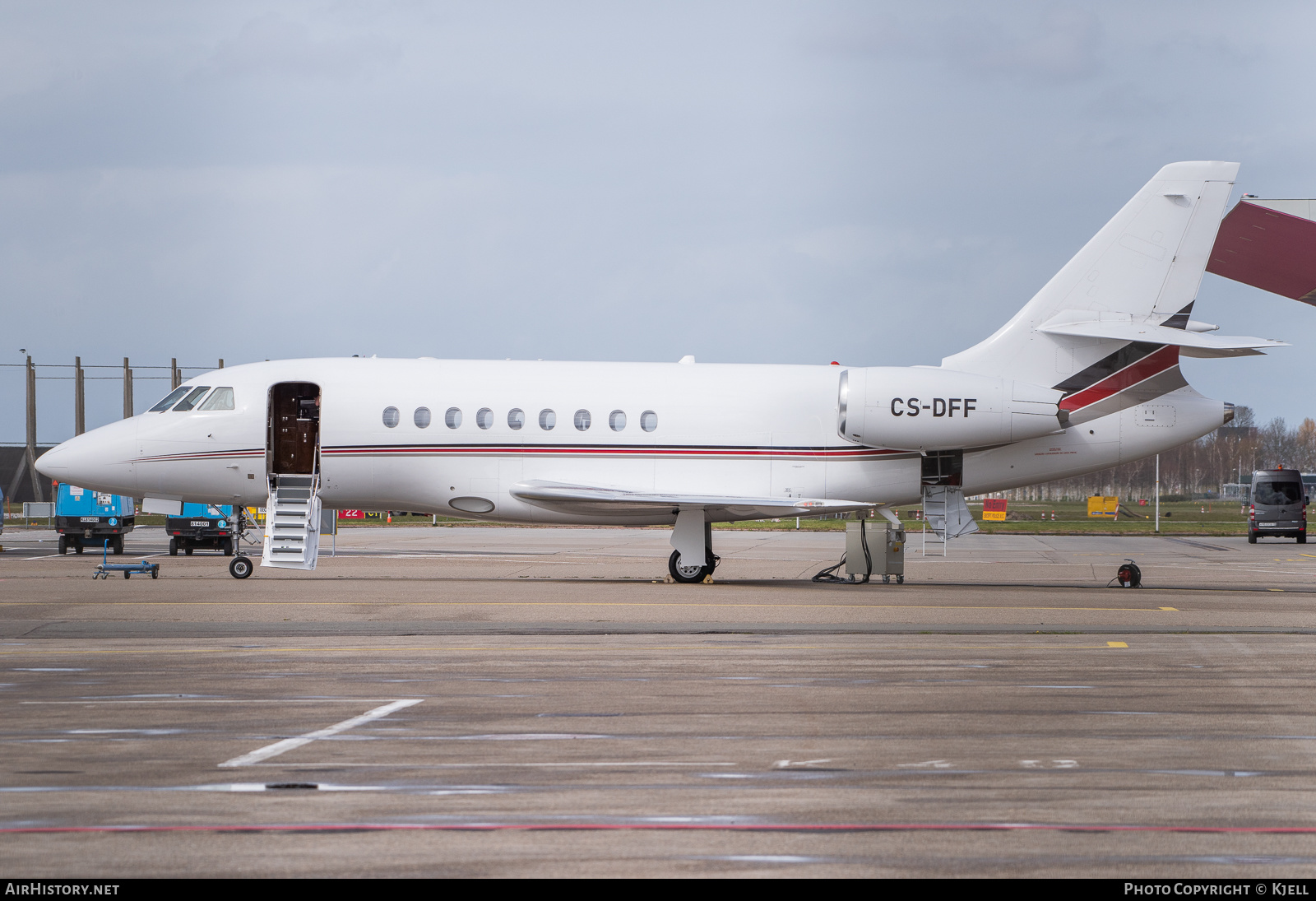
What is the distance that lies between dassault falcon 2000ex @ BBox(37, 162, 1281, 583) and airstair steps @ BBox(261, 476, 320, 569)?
0.07m

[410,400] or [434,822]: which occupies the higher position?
[410,400]

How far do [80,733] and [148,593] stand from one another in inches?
457

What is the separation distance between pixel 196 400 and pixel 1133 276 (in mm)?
18735

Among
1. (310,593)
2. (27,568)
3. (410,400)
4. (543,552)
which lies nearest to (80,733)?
(310,593)

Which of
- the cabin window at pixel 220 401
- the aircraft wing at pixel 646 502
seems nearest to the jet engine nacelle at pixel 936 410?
the aircraft wing at pixel 646 502

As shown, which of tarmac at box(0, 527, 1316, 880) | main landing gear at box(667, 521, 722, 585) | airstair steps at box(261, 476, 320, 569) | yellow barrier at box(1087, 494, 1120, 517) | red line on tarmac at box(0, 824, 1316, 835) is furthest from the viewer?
yellow barrier at box(1087, 494, 1120, 517)

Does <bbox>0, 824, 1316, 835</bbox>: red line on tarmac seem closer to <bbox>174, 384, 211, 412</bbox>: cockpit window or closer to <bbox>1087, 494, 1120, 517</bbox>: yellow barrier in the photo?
<bbox>174, 384, 211, 412</bbox>: cockpit window

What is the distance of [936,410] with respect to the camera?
21781 mm

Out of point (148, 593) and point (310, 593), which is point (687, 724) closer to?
point (310, 593)

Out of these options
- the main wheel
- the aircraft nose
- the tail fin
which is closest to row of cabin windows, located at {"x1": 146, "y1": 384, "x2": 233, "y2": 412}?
the aircraft nose

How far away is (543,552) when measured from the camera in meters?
33.1

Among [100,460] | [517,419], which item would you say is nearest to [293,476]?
[100,460]

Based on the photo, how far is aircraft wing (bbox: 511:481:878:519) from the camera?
21.1 metres

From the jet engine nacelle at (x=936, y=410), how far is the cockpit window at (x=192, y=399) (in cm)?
1263
